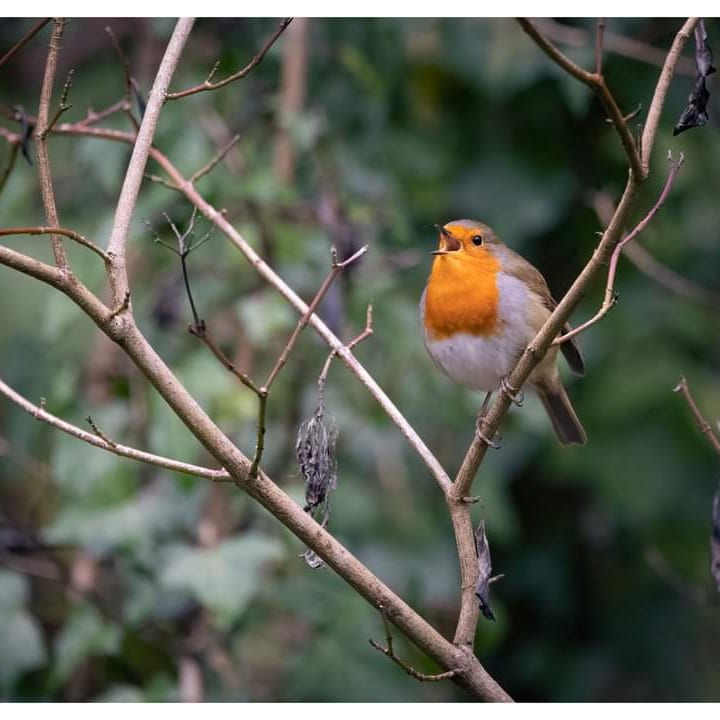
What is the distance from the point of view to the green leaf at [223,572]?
202 cm

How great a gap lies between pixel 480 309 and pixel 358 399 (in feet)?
2.30

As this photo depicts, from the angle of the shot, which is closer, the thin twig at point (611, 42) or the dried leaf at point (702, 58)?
the dried leaf at point (702, 58)

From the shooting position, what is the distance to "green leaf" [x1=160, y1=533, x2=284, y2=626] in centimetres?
202

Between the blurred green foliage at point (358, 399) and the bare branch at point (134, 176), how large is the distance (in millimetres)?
775

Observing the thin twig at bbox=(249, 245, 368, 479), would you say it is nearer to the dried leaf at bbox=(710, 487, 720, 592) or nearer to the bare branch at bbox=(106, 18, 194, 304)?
the bare branch at bbox=(106, 18, 194, 304)

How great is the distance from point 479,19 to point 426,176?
0.35 meters

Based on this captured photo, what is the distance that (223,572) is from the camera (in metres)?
2.06

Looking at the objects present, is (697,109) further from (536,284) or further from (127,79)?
(127,79)

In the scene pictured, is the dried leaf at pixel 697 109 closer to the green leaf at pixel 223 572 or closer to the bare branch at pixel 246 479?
the bare branch at pixel 246 479

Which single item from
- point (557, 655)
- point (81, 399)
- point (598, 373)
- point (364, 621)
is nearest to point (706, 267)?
point (598, 373)

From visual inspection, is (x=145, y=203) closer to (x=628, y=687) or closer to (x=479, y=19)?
(x=479, y=19)

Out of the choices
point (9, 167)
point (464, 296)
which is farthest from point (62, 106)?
point (464, 296)

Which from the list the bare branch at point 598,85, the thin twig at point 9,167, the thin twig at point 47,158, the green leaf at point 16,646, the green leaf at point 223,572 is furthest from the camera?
the green leaf at point 16,646

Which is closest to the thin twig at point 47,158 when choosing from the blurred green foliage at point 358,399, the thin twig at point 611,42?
the blurred green foliage at point 358,399
